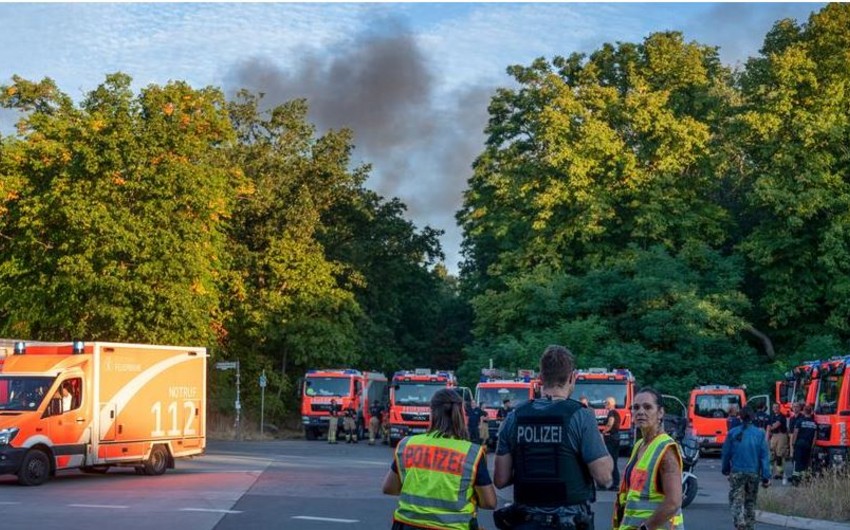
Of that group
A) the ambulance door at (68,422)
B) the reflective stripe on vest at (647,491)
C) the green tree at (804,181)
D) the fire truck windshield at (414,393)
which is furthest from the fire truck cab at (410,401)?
the reflective stripe on vest at (647,491)

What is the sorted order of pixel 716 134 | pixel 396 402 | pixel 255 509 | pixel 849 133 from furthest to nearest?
pixel 716 134 < pixel 849 133 < pixel 396 402 < pixel 255 509

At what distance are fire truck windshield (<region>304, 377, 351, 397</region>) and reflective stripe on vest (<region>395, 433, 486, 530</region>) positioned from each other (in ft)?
153

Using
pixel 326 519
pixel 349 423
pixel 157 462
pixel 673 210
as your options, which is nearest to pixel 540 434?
pixel 326 519

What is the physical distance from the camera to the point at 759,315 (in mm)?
54969

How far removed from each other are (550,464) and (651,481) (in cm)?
102

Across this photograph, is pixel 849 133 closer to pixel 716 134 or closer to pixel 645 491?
pixel 716 134

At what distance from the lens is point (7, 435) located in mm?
23984

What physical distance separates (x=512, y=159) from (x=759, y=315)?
13353 millimetres

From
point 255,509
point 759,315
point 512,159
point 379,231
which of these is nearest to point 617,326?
point 759,315

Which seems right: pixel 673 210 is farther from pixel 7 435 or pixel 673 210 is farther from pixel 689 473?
pixel 689 473

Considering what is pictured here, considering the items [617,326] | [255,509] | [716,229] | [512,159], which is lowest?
[255,509]

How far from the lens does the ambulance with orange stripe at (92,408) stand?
2456cm

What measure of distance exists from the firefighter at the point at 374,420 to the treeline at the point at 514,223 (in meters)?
4.71

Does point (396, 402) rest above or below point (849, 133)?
below
